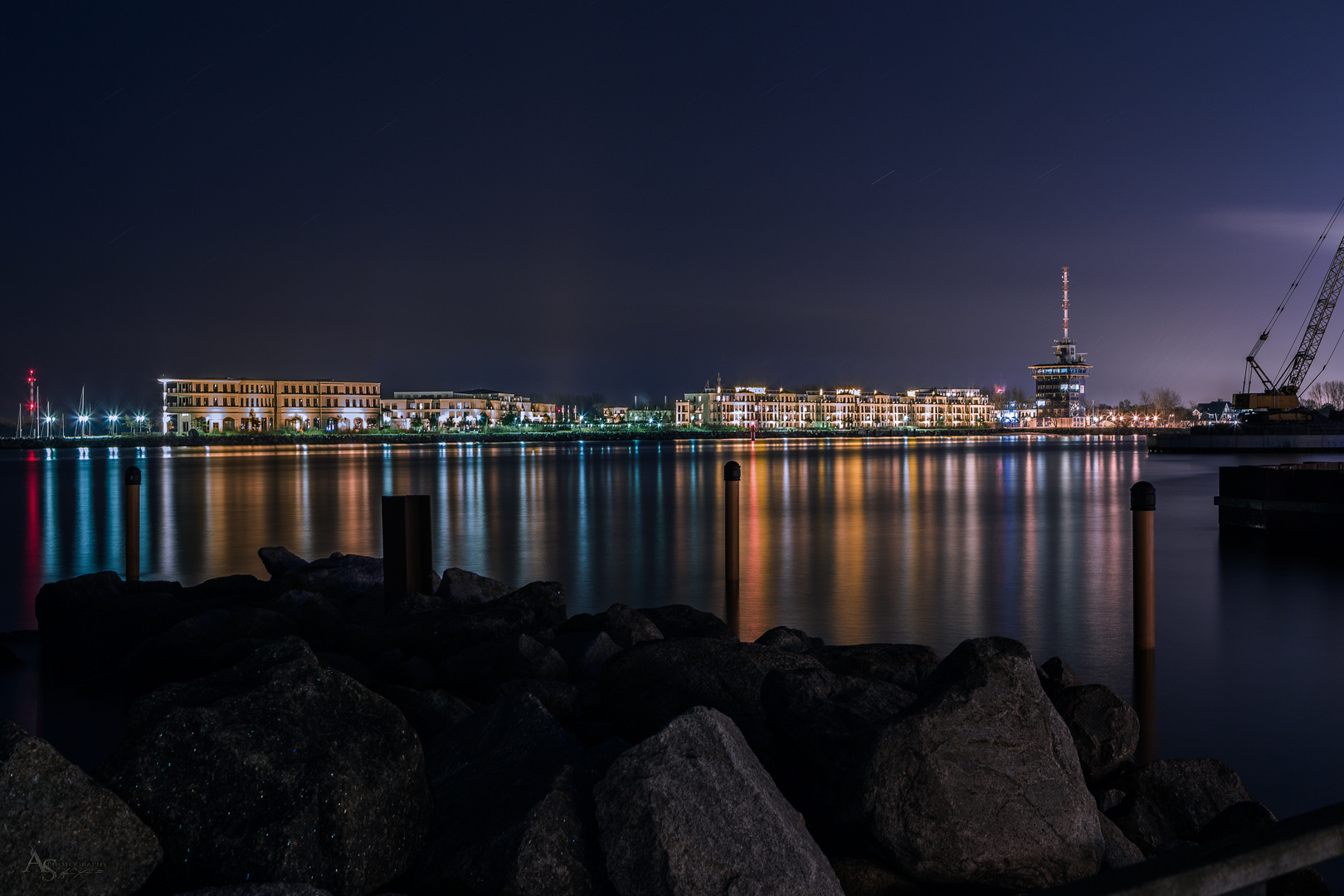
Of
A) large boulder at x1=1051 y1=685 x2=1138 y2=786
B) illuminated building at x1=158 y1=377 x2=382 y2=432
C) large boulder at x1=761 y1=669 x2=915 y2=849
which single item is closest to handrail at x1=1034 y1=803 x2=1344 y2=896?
large boulder at x1=761 y1=669 x2=915 y2=849

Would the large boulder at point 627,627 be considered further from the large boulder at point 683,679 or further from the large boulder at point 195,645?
the large boulder at point 195,645

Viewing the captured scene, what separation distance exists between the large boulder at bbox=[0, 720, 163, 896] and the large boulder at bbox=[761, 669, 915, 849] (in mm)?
2193

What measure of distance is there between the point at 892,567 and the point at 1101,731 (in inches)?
305

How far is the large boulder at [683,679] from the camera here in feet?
15.8

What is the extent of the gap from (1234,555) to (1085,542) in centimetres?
251

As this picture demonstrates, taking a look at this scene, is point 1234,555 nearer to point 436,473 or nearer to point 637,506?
point 637,506

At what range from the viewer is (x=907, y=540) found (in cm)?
1545

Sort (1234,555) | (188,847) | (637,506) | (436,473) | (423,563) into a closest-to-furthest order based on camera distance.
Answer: (188,847) → (423,563) → (1234,555) → (637,506) → (436,473)

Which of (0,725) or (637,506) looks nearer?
(0,725)

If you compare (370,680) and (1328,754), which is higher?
(370,680)

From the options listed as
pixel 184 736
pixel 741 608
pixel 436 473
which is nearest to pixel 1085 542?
pixel 741 608

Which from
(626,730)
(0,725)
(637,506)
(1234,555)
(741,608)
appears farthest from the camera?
(637,506)

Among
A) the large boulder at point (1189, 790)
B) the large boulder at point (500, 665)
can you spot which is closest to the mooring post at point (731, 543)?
the large boulder at point (500, 665)

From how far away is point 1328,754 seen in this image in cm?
498
